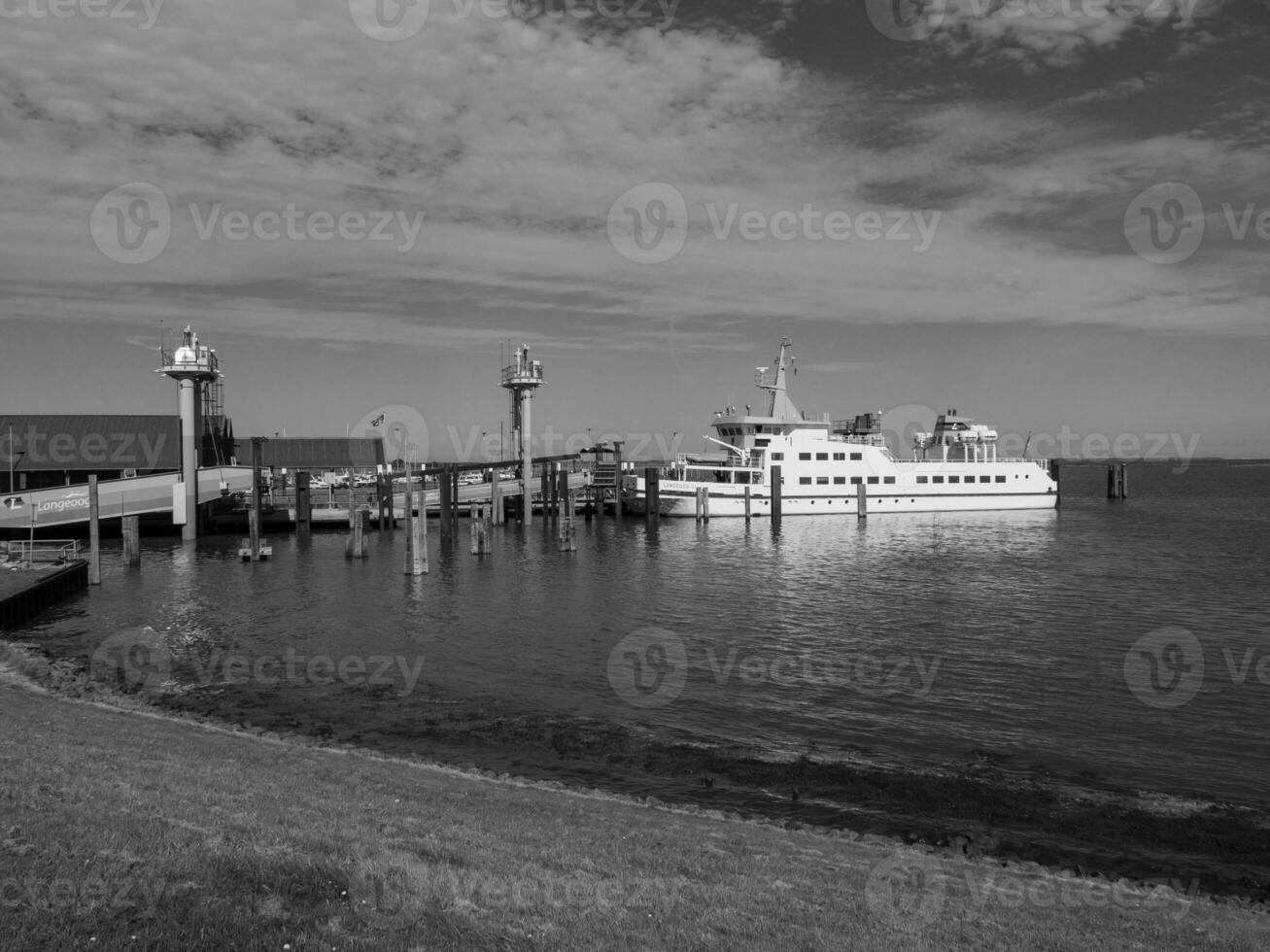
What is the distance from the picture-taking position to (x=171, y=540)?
59.2 meters

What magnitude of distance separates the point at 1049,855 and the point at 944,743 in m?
5.26

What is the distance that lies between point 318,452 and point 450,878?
9984 centimetres

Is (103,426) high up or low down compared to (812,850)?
up

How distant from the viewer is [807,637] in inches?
1142

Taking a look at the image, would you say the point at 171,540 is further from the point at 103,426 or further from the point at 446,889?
the point at 446,889

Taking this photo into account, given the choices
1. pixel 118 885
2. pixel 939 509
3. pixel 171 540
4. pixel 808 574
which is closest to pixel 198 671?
pixel 118 885

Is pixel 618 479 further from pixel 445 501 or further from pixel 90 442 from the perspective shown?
pixel 90 442

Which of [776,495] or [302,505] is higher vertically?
[776,495]

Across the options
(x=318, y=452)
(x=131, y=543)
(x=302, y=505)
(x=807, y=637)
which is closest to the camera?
(x=807, y=637)

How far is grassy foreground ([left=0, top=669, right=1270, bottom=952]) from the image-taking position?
7113mm

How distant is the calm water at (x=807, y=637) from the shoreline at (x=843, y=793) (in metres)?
1.05

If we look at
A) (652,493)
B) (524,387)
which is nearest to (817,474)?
(652,493)

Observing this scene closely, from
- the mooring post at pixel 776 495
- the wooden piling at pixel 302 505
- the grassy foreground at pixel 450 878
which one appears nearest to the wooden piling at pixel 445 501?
the wooden piling at pixel 302 505

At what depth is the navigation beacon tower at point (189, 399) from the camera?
56162 mm
